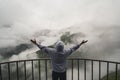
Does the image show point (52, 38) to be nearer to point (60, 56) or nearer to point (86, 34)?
point (86, 34)

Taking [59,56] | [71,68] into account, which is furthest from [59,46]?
[71,68]

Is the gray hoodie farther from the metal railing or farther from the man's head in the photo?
the metal railing

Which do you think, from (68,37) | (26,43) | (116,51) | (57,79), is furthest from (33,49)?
(57,79)

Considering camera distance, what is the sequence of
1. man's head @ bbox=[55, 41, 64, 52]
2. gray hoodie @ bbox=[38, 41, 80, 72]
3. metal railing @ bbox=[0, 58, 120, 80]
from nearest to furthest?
man's head @ bbox=[55, 41, 64, 52] < gray hoodie @ bbox=[38, 41, 80, 72] < metal railing @ bbox=[0, 58, 120, 80]

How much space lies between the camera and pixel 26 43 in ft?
463

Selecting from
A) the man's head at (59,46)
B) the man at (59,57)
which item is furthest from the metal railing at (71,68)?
the man's head at (59,46)

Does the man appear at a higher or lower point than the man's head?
lower

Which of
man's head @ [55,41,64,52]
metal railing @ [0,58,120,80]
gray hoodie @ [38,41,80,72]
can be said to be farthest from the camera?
metal railing @ [0,58,120,80]

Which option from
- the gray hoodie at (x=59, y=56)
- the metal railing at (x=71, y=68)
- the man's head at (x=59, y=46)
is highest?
the man's head at (x=59, y=46)

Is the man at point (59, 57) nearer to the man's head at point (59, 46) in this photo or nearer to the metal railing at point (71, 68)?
the man's head at point (59, 46)

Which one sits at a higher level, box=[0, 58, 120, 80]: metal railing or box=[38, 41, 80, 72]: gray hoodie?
box=[38, 41, 80, 72]: gray hoodie

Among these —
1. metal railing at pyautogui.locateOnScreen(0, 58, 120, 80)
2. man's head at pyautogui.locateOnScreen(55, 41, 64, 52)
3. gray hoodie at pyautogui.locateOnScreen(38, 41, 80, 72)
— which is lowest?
metal railing at pyautogui.locateOnScreen(0, 58, 120, 80)

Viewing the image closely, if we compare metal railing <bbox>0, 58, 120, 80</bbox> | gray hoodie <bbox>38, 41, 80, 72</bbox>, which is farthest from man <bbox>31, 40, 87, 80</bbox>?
metal railing <bbox>0, 58, 120, 80</bbox>

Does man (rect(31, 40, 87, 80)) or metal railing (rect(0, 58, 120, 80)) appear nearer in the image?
man (rect(31, 40, 87, 80))
